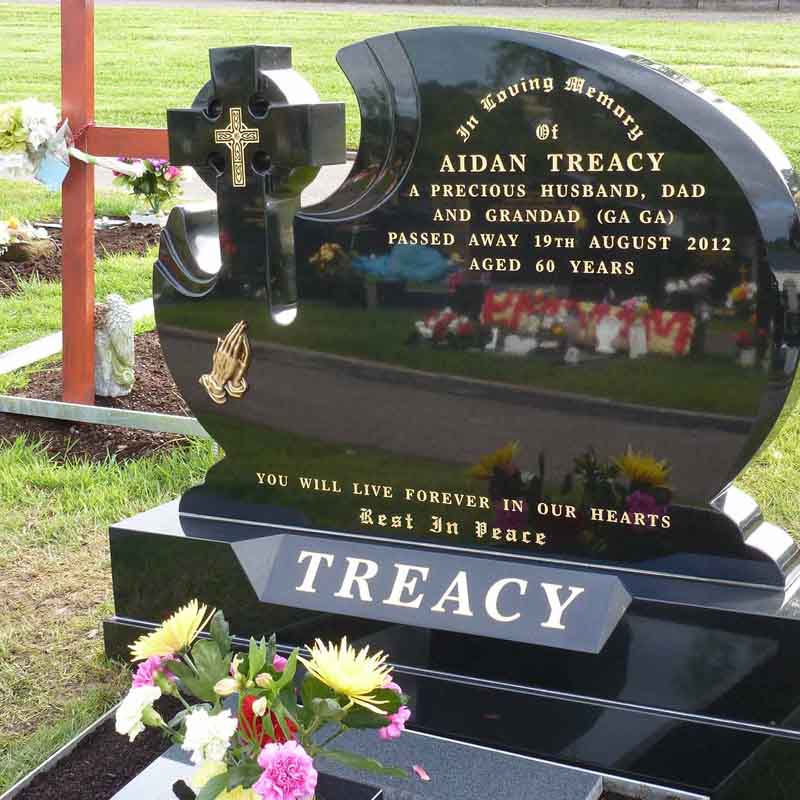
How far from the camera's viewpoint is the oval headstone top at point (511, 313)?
314 cm

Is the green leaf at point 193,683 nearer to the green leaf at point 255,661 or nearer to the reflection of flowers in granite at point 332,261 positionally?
the green leaf at point 255,661

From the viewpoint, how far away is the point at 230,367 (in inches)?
149

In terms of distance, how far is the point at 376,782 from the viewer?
318 centimetres

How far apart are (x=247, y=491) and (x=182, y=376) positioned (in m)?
0.40

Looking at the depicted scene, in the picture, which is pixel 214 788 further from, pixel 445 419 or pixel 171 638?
pixel 445 419

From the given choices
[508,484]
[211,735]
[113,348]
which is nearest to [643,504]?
[508,484]

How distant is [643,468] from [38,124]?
3.18m

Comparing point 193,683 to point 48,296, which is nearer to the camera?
point 193,683

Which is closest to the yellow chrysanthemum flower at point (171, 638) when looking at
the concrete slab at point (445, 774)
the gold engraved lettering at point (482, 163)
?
the concrete slab at point (445, 774)

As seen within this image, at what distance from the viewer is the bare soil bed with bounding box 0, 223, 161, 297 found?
27.0 feet

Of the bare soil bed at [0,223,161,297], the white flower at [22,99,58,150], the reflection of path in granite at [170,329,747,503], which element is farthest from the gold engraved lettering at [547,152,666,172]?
the bare soil bed at [0,223,161,297]

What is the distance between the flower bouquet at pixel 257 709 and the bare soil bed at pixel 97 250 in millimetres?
5746

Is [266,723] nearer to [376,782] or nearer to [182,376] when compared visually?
[376,782]

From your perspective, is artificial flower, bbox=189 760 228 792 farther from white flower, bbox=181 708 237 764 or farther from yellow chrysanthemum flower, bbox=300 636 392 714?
yellow chrysanthemum flower, bbox=300 636 392 714
